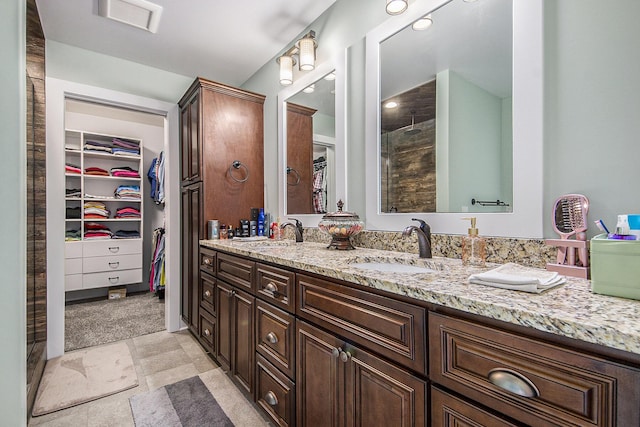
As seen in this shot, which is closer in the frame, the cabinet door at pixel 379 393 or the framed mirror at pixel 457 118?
the cabinet door at pixel 379 393

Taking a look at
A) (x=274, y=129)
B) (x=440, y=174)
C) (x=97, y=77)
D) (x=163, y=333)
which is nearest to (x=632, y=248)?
(x=440, y=174)

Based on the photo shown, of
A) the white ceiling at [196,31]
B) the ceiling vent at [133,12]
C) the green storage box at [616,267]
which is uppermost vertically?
the white ceiling at [196,31]

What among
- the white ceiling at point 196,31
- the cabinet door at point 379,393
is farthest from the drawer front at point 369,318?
the white ceiling at point 196,31

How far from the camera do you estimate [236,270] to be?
1737 mm

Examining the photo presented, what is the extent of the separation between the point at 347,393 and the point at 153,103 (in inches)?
114

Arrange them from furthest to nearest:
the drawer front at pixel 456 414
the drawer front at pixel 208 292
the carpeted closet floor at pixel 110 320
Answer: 1. the carpeted closet floor at pixel 110 320
2. the drawer front at pixel 208 292
3. the drawer front at pixel 456 414

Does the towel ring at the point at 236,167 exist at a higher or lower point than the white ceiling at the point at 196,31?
lower

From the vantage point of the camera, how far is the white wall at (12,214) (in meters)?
0.94

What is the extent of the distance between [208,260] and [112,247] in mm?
2455

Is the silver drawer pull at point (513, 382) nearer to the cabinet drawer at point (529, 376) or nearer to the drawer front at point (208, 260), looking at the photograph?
the cabinet drawer at point (529, 376)

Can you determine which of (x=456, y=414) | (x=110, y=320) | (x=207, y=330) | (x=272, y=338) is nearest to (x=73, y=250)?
(x=110, y=320)

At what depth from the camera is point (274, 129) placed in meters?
2.55

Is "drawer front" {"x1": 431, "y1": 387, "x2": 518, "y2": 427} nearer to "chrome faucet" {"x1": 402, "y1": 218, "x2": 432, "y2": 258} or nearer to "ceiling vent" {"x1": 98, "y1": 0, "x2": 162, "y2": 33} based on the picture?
"chrome faucet" {"x1": 402, "y1": 218, "x2": 432, "y2": 258}

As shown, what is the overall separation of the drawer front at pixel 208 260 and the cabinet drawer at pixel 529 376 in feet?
5.47
